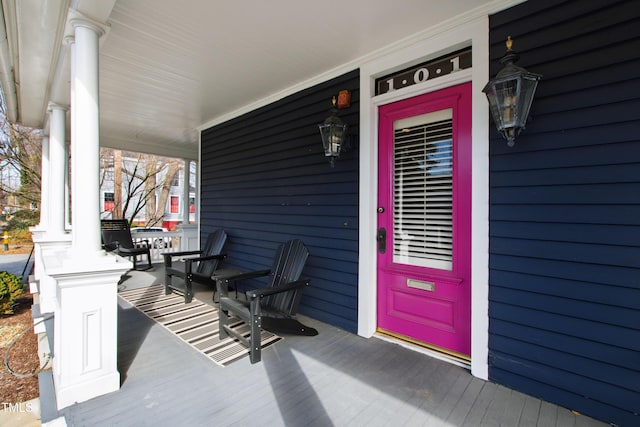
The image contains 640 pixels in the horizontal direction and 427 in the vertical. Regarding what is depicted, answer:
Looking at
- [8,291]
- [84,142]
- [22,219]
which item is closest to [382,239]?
[84,142]

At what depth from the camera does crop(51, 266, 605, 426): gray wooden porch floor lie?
65.1 inches

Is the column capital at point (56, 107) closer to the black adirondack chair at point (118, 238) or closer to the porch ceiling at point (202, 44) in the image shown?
the porch ceiling at point (202, 44)

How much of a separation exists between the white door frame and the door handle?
0.05 m

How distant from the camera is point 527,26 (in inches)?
75.8

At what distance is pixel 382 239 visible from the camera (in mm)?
2758

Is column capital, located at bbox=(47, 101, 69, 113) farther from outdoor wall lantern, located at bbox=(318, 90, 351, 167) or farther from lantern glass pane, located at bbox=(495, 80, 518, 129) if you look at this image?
lantern glass pane, located at bbox=(495, 80, 518, 129)

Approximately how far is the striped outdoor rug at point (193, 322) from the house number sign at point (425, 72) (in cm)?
257

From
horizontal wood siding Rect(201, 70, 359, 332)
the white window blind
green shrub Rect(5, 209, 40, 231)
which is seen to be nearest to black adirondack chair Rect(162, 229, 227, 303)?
horizontal wood siding Rect(201, 70, 359, 332)

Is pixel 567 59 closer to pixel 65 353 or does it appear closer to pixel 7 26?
pixel 65 353

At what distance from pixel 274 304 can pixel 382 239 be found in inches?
46.6

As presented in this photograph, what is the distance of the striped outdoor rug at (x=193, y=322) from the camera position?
8.02ft

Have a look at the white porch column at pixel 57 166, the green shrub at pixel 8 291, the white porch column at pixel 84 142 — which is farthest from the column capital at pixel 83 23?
the green shrub at pixel 8 291

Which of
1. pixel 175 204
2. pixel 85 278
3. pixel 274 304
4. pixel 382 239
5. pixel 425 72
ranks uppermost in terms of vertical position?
pixel 425 72

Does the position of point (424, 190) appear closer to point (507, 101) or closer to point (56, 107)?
point (507, 101)
